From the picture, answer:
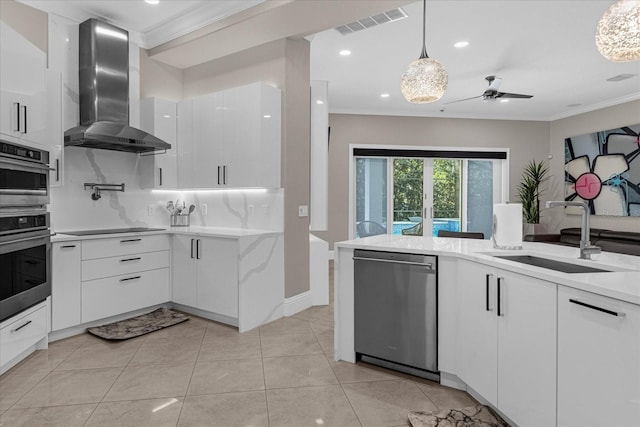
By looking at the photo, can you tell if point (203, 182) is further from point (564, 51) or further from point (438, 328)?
point (564, 51)

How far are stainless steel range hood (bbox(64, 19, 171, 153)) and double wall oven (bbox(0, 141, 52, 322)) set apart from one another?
0.80m

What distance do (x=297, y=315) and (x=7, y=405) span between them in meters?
2.28

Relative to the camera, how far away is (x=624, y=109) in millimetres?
6430

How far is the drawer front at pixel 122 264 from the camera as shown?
325cm

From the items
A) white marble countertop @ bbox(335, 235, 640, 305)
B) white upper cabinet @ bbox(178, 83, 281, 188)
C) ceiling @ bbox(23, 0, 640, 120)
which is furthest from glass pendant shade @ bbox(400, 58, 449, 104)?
white upper cabinet @ bbox(178, 83, 281, 188)

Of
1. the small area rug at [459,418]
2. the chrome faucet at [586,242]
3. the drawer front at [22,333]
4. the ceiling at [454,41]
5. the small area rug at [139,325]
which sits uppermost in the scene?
the ceiling at [454,41]

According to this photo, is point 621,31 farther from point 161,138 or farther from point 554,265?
point 161,138

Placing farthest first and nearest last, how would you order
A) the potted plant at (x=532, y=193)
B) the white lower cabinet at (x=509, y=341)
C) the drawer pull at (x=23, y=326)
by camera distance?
the potted plant at (x=532, y=193) → the drawer pull at (x=23, y=326) → the white lower cabinet at (x=509, y=341)

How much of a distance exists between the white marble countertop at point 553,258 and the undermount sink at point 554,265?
0.02 metres

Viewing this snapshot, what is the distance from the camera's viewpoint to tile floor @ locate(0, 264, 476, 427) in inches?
78.9

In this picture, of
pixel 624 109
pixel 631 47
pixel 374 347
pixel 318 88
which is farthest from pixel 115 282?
pixel 624 109

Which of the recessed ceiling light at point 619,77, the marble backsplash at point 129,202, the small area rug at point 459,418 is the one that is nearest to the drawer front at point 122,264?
the marble backsplash at point 129,202

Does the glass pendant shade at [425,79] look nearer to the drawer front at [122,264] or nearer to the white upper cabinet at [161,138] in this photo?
the white upper cabinet at [161,138]

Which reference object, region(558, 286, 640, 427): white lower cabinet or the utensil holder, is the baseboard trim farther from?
region(558, 286, 640, 427): white lower cabinet
